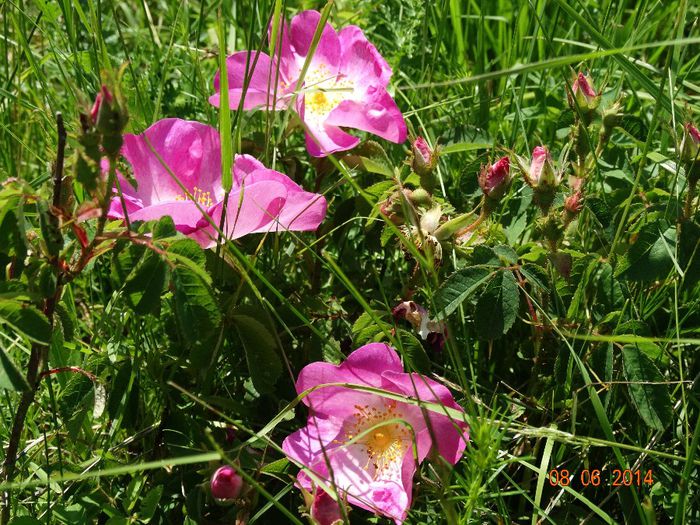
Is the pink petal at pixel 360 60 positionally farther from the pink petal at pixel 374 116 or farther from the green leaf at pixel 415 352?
the green leaf at pixel 415 352

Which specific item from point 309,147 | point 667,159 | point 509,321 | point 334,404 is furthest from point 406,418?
point 667,159

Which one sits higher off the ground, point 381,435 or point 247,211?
point 247,211

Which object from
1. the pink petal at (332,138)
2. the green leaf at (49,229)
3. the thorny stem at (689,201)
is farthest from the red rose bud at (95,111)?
the thorny stem at (689,201)

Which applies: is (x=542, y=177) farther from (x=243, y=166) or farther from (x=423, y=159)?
(x=243, y=166)

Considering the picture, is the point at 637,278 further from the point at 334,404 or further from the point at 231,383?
the point at 231,383

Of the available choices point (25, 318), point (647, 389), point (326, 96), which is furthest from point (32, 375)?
point (647, 389)

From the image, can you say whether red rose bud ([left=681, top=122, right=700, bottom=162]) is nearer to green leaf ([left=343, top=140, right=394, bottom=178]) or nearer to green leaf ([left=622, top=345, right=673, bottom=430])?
green leaf ([left=622, top=345, right=673, bottom=430])

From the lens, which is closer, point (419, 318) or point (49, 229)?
point (49, 229)

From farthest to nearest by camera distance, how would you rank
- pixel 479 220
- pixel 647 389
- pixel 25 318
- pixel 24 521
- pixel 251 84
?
1. pixel 251 84
2. pixel 479 220
3. pixel 647 389
4. pixel 24 521
5. pixel 25 318
